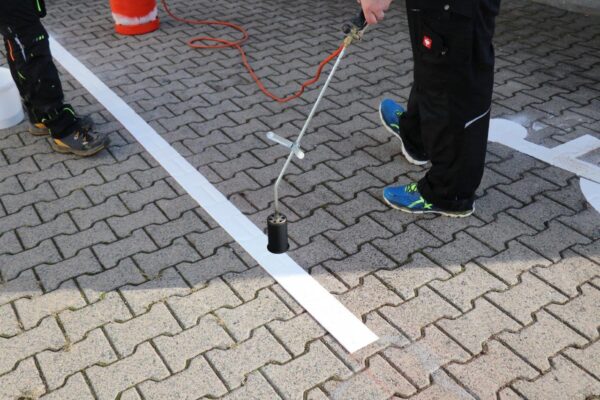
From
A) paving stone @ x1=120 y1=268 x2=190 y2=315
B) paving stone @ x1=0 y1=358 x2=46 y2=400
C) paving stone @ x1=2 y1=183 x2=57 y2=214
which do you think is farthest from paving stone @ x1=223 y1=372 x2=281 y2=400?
paving stone @ x1=2 y1=183 x2=57 y2=214

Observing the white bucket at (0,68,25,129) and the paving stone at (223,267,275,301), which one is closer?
the paving stone at (223,267,275,301)

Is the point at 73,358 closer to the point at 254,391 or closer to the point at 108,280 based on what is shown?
the point at 108,280

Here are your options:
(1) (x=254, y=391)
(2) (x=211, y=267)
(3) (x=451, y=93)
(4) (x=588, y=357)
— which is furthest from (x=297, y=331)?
(3) (x=451, y=93)

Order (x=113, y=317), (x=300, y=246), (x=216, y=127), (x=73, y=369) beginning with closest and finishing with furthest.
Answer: (x=73, y=369) < (x=113, y=317) < (x=300, y=246) < (x=216, y=127)

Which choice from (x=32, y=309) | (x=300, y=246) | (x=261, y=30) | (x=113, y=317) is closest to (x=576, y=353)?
(x=300, y=246)

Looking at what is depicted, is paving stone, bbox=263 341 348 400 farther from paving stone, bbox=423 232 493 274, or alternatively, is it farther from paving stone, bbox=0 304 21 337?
paving stone, bbox=0 304 21 337

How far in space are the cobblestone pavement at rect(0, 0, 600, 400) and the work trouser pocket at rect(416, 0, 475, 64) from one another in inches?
37.0

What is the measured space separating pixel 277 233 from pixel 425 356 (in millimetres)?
823

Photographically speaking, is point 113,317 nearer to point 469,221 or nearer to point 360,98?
point 469,221

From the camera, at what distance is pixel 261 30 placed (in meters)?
6.39

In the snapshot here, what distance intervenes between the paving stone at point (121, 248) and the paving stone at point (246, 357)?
2.83ft

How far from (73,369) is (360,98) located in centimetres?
305

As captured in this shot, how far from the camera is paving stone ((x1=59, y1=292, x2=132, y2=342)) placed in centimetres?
280

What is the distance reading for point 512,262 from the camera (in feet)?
10.3
